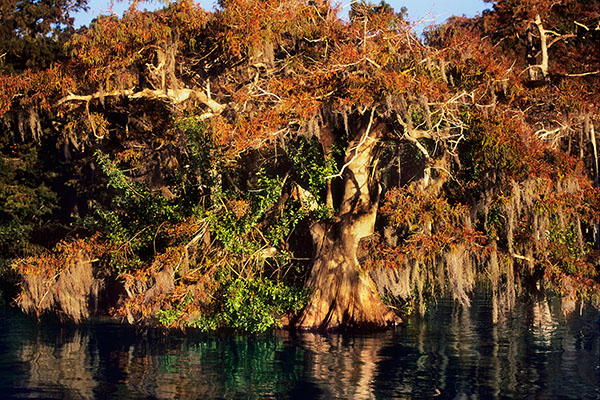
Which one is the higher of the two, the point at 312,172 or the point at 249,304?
the point at 312,172

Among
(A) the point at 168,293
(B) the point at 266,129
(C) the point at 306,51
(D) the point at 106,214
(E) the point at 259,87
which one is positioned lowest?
(A) the point at 168,293

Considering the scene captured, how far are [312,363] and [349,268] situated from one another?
5.48 metres

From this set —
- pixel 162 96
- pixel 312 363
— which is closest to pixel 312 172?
pixel 162 96

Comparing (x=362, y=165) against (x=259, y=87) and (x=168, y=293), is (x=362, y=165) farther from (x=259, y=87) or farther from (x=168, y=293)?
(x=168, y=293)

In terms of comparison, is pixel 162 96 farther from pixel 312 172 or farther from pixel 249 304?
A: pixel 249 304

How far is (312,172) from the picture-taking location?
75.0 feet

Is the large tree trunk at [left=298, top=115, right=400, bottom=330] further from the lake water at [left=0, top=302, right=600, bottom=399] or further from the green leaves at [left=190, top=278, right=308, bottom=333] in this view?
the lake water at [left=0, top=302, right=600, bottom=399]

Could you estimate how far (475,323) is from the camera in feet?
81.3

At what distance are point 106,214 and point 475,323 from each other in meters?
11.0

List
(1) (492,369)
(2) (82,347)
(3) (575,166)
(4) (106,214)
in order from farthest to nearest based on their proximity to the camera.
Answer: (4) (106,214), (3) (575,166), (2) (82,347), (1) (492,369)

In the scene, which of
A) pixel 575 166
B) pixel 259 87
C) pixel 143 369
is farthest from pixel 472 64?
pixel 143 369

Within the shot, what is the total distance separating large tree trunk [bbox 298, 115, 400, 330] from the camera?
74.4ft

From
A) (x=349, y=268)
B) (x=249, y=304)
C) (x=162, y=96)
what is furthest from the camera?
(x=162, y=96)

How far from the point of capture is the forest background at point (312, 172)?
2119cm
